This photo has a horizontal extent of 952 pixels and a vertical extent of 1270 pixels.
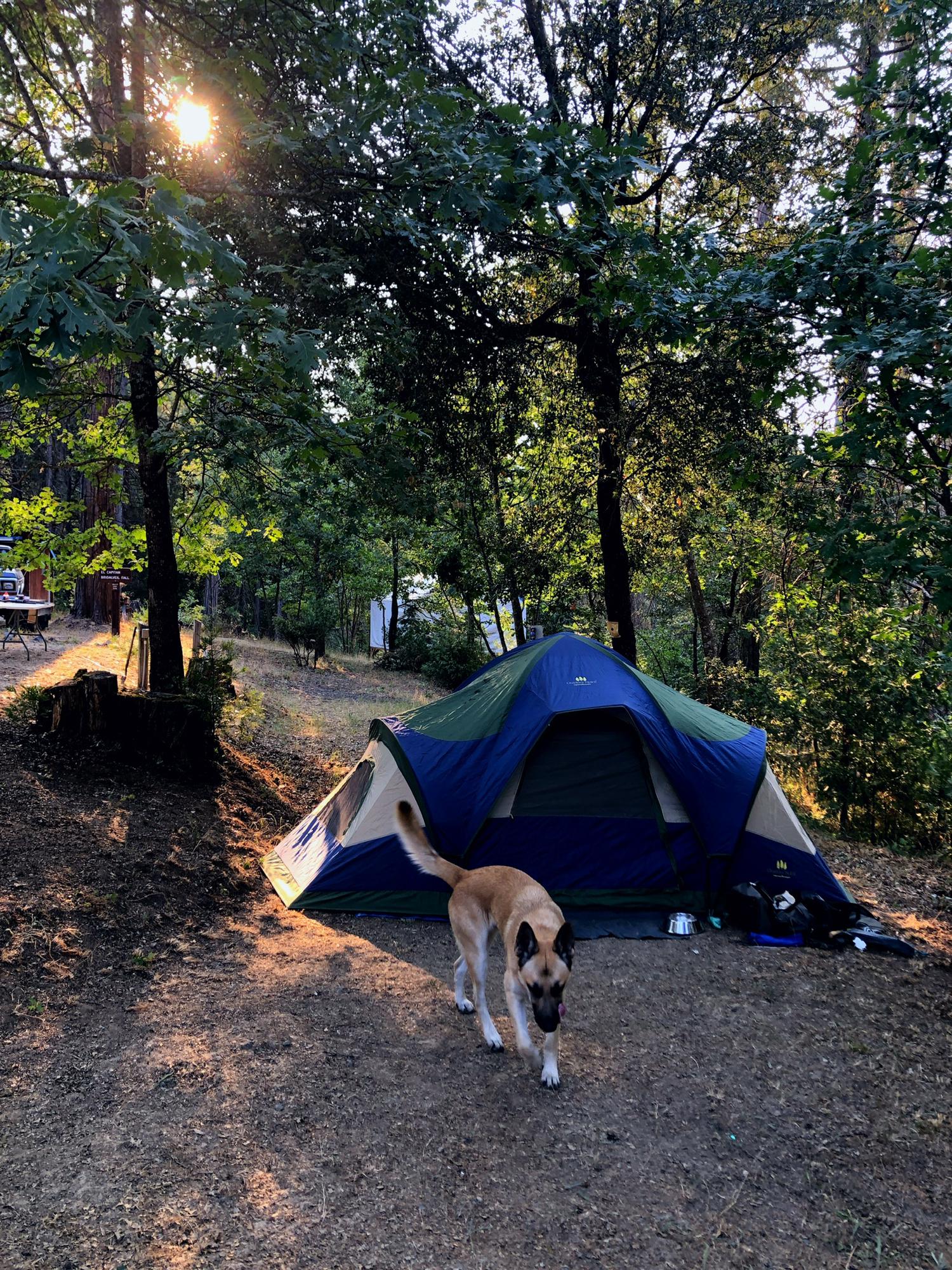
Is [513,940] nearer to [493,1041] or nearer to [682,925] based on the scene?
[493,1041]

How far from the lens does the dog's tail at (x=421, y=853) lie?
15.8 ft

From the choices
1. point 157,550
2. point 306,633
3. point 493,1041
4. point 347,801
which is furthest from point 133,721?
point 306,633

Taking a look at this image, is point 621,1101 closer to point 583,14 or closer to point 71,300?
point 71,300

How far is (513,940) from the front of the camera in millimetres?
3998

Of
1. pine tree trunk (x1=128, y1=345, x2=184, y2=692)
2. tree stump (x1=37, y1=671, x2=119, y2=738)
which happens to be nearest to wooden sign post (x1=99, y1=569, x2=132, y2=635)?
pine tree trunk (x1=128, y1=345, x2=184, y2=692)

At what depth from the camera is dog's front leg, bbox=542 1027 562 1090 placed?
3961mm

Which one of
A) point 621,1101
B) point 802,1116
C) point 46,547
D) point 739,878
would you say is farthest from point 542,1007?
point 46,547

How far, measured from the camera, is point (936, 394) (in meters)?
4.25

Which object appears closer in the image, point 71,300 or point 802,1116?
point 71,300

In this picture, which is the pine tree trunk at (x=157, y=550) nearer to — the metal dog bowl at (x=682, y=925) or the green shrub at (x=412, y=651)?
the metal dog bowl at (x=682, y=925)

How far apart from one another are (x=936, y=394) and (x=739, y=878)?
3.87 m

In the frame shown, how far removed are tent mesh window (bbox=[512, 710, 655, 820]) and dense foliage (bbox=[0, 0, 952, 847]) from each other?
2.07 metres

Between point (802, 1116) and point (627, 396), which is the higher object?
point (627, 396)

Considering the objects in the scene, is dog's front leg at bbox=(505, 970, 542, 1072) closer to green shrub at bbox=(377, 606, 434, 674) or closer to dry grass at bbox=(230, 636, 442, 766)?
dry grass at bbox=(230, 636, 442, 766)
